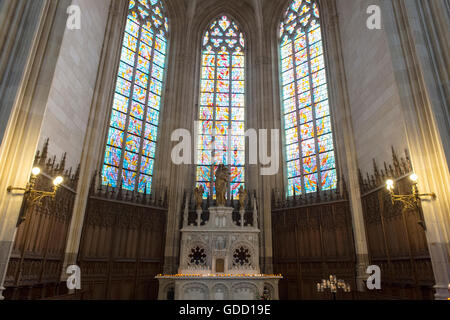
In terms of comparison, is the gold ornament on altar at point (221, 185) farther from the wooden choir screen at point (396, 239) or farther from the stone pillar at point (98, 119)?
the wooden choir screen at point (396, 239)

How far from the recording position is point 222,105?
15367 mm

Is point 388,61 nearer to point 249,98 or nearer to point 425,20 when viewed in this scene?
point 425,20

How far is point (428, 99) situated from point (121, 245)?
10738 mm

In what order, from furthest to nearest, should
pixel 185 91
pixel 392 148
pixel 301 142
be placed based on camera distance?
pixel 185 91 < pixel 301 142 < pixel 392 148

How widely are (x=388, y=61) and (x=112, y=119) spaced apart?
1040cm

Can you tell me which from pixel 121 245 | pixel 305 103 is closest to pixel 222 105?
pixel 305 103

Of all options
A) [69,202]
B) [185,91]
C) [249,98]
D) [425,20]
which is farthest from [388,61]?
[69,202]

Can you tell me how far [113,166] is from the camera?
11.8 metres

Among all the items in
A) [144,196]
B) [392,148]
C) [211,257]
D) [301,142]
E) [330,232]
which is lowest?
[211,257]

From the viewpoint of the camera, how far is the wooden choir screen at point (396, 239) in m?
7.53

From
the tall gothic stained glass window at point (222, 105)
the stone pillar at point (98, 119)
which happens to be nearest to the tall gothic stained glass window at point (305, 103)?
the tall gothic stained glass window at point (222, 105)

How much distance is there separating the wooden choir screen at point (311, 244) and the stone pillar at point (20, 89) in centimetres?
940

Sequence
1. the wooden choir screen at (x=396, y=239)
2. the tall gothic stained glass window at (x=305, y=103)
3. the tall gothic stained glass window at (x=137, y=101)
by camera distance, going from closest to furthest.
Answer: the wooden choir screen at (x=396, y=239) → the tall gothic stained glass window at (x=137, y=101) → the tall gothic stained glass window at (x=305, y=103)

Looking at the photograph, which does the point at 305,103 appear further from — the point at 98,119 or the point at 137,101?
the point at 98,119
